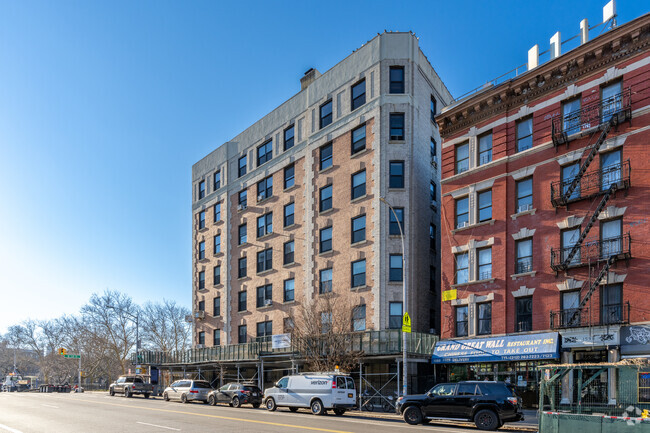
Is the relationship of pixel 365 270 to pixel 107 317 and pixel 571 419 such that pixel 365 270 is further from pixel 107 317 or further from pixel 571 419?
pixel 107 317

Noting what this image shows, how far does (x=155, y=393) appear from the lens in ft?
160

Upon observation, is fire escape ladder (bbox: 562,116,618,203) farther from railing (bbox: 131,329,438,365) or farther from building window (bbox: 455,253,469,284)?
railing (bbox: 131,329,438,365)

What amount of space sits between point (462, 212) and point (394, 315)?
7311 millimetres

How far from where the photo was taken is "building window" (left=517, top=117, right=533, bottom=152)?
28569mm

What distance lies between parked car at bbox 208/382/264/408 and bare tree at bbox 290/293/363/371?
11.0ft

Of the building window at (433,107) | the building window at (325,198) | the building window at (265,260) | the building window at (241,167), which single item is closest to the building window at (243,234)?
the building window at (265,260)

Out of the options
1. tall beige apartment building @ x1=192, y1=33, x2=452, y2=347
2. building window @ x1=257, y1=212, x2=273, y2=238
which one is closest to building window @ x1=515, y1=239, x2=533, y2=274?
tall beige apartment building @ x1=192, y1=33, x2=452, y2=347

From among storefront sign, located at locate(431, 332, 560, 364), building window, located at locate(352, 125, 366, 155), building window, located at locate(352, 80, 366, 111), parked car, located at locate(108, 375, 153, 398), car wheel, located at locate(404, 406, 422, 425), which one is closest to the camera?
car wheel, located at locate(404, 406, 422, 425)

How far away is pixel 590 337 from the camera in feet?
77.8

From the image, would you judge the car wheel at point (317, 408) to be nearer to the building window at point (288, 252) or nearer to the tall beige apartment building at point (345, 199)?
the tall beige apartment building at point (345, 199)

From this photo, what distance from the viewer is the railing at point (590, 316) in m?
23.2

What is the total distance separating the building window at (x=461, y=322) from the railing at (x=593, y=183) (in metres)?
7.47

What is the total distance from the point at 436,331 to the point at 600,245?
13572 mm

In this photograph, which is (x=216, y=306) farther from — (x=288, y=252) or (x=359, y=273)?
(x=359, y=273)
